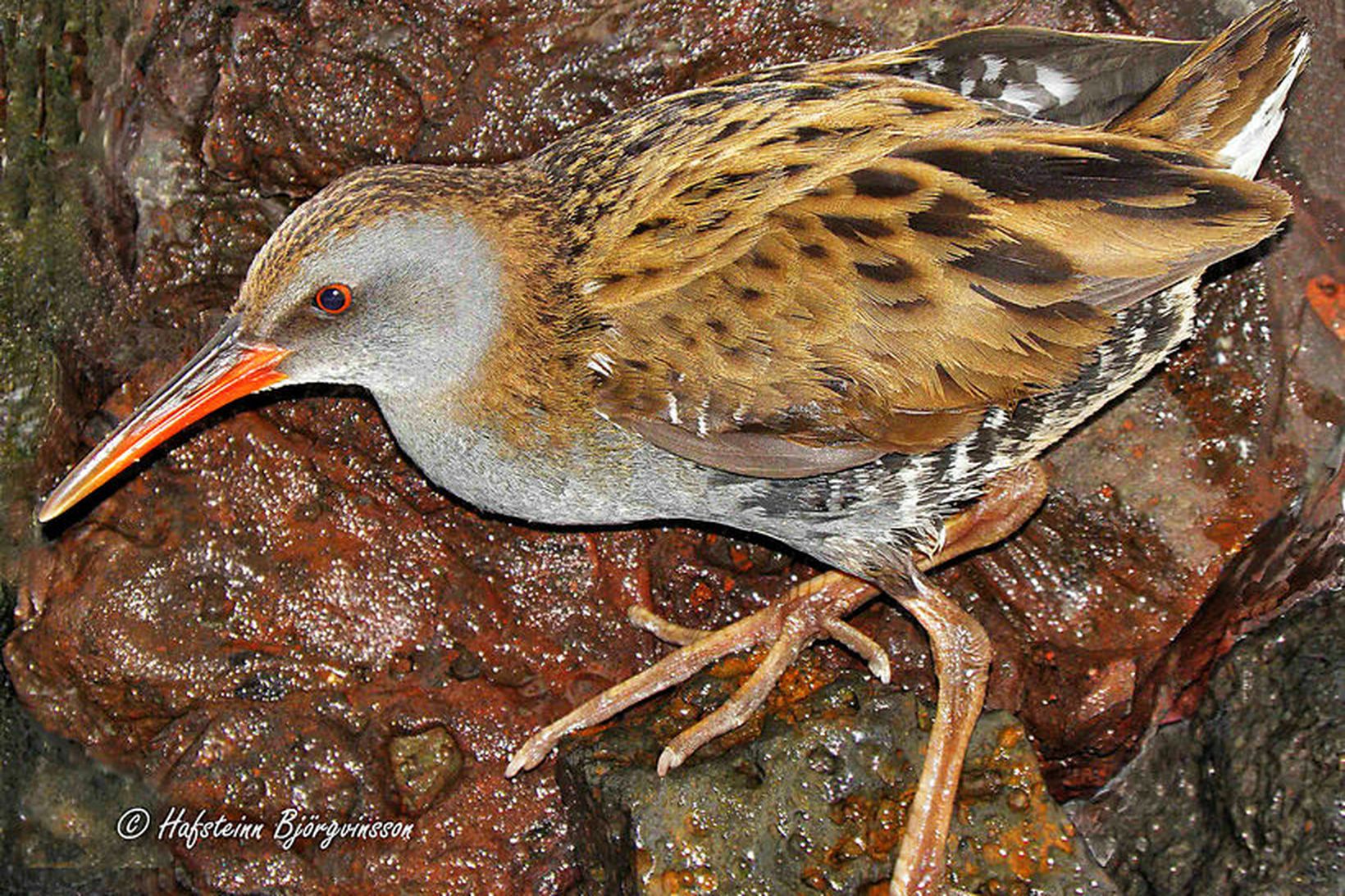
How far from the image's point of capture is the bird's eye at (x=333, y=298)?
12.4 ft

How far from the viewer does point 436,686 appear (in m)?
4.74

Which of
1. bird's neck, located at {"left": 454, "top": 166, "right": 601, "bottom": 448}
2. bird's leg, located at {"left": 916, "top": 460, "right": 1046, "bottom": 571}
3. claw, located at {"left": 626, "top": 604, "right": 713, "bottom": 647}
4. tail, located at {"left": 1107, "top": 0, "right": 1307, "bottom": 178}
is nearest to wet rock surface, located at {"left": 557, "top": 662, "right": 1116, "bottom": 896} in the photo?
claw, located at {"left": 626, "top": 604, "right": 713, "bottom": 647}

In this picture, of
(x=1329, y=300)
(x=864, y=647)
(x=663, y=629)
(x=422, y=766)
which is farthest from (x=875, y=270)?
(x=422, y=766)

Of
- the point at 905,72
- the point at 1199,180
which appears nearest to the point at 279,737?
the point at 905,72

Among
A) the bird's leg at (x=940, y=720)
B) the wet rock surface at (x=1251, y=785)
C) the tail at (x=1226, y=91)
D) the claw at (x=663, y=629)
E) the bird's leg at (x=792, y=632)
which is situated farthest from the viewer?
the claw at (x=663, y=629)

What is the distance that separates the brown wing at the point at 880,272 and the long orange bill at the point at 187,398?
3.32 ft

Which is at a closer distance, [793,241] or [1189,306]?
[793,241]

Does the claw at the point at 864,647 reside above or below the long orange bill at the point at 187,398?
below

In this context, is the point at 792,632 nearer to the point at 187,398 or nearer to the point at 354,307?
the point at 354,307

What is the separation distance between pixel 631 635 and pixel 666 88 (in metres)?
2.01

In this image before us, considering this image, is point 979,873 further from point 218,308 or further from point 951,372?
point 218,308

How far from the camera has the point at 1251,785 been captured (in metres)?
4.29

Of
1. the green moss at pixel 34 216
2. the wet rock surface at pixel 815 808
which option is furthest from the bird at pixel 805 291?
the green moss at pixel 34 216

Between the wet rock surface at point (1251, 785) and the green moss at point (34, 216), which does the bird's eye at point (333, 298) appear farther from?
the wet rock surface at point (1251, 785)
